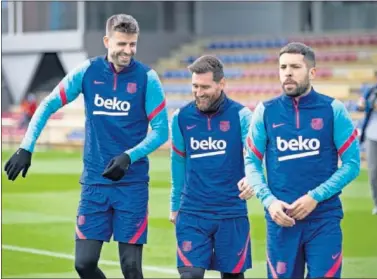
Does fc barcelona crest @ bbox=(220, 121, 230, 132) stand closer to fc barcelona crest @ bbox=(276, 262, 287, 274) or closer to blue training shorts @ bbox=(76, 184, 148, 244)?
blue training shorts @ bbox=(76, 184, 148, 244)

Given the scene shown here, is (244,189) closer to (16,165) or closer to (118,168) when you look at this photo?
(118,168)

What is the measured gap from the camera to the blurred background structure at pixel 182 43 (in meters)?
35.4

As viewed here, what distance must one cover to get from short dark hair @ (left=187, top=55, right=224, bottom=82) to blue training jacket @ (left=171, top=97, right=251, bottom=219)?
24cm

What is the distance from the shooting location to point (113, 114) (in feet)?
27.2

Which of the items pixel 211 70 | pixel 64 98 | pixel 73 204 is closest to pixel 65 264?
pixel 64 98

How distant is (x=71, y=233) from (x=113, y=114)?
689cm

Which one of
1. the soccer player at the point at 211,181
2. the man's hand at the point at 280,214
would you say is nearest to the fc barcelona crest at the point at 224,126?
the soccer player at the point at 211,181

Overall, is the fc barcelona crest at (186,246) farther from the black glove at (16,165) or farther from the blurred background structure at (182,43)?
the blurred background structure at (182,43)

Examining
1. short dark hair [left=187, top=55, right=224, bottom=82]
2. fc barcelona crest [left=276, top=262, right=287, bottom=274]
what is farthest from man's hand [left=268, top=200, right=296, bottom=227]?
short dark hair [left=187, top=55, right=224, bottom=82]

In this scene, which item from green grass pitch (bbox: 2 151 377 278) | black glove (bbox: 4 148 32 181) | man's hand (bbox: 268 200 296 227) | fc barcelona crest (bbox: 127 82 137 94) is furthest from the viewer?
green grass pitch (bbox: 2 151 377 278)

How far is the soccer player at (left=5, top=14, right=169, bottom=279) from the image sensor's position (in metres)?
8.25

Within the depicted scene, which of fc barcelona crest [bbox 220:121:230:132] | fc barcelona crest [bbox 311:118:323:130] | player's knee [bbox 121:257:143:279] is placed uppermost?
fc barcelona crest [bbox 311:118:323:130]

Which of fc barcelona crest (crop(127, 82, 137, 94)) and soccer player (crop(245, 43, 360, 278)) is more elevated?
fc barcelona crest (crop(127, 82, 137, 94))

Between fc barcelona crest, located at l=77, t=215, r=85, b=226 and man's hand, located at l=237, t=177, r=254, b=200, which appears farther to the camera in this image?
fc barcelona crest, located at l=77, t=215, r=85, b=226
